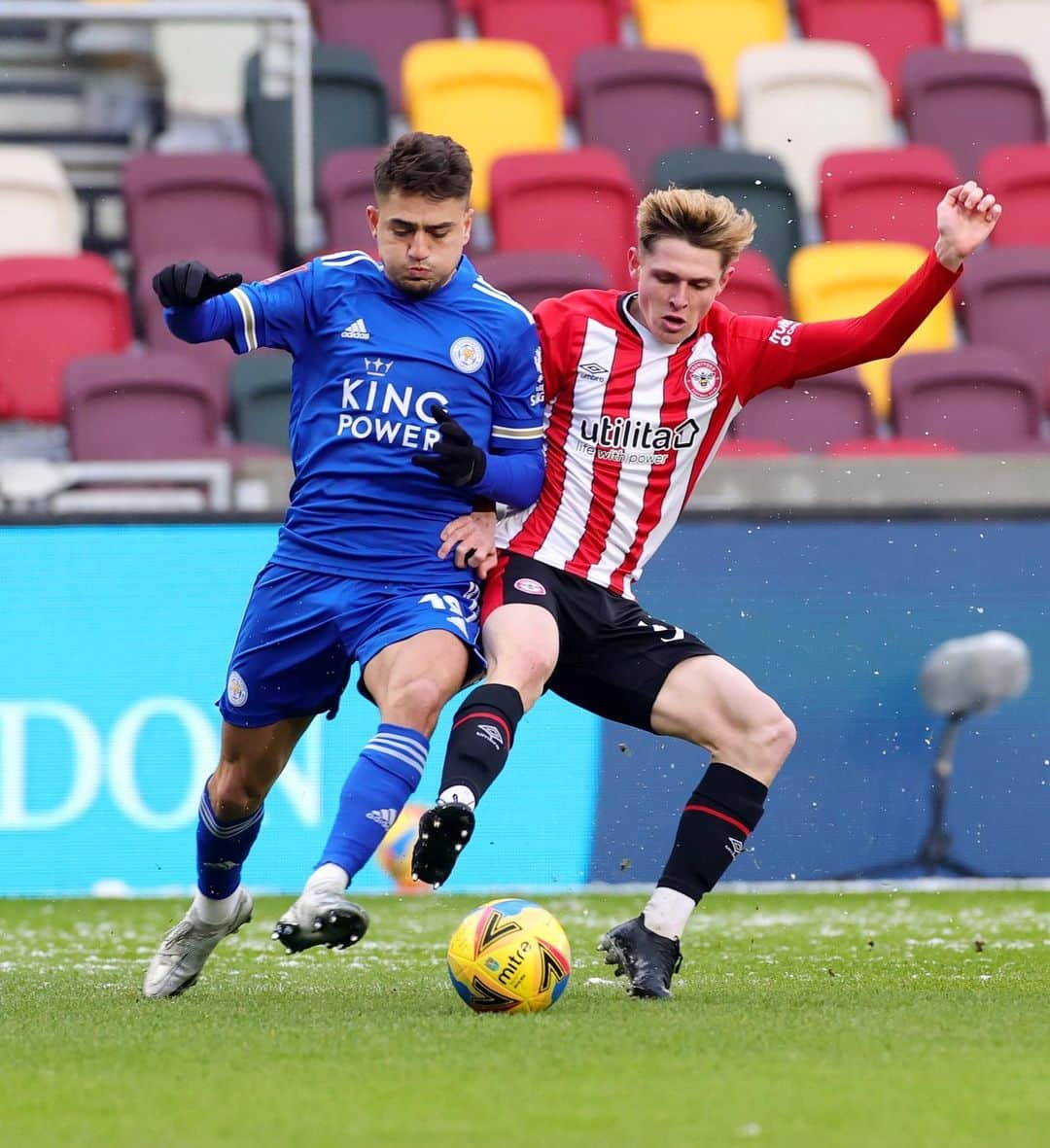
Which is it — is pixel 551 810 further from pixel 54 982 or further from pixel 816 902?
pixel 54 982

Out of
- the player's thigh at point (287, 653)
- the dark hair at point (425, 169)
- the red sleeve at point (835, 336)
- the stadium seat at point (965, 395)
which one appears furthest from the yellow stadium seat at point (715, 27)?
the player's thigh at point (287, 653)

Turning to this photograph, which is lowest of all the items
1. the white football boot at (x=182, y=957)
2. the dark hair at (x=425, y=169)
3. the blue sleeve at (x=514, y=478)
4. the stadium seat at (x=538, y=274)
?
the white football boot at (x=182, y=957)

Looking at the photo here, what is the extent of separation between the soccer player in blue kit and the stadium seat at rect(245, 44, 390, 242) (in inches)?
244

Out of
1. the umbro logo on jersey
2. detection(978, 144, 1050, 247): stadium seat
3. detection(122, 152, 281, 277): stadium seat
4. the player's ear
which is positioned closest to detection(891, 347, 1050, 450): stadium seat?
detection(978, 144, 1050, 247): stadium seat

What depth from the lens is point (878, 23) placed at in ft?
43.7

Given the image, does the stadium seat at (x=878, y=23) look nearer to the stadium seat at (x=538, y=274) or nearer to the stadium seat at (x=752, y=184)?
the stadium seat at (x=752, y=184)

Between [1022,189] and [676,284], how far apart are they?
23.2ft

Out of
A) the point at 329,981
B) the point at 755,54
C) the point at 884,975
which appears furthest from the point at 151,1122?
the point at 755,54

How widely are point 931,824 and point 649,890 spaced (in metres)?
1.15

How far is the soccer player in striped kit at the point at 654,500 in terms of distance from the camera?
16.9 feet

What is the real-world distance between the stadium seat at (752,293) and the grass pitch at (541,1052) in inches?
171

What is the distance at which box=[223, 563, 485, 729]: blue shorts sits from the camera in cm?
497

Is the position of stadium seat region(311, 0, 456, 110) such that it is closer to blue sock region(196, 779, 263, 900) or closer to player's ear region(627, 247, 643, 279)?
player's ear region(627, 247, 643, 279)

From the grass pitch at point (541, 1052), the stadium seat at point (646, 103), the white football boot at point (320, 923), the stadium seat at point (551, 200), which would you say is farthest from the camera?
the stadium seat at point (646, 103)
